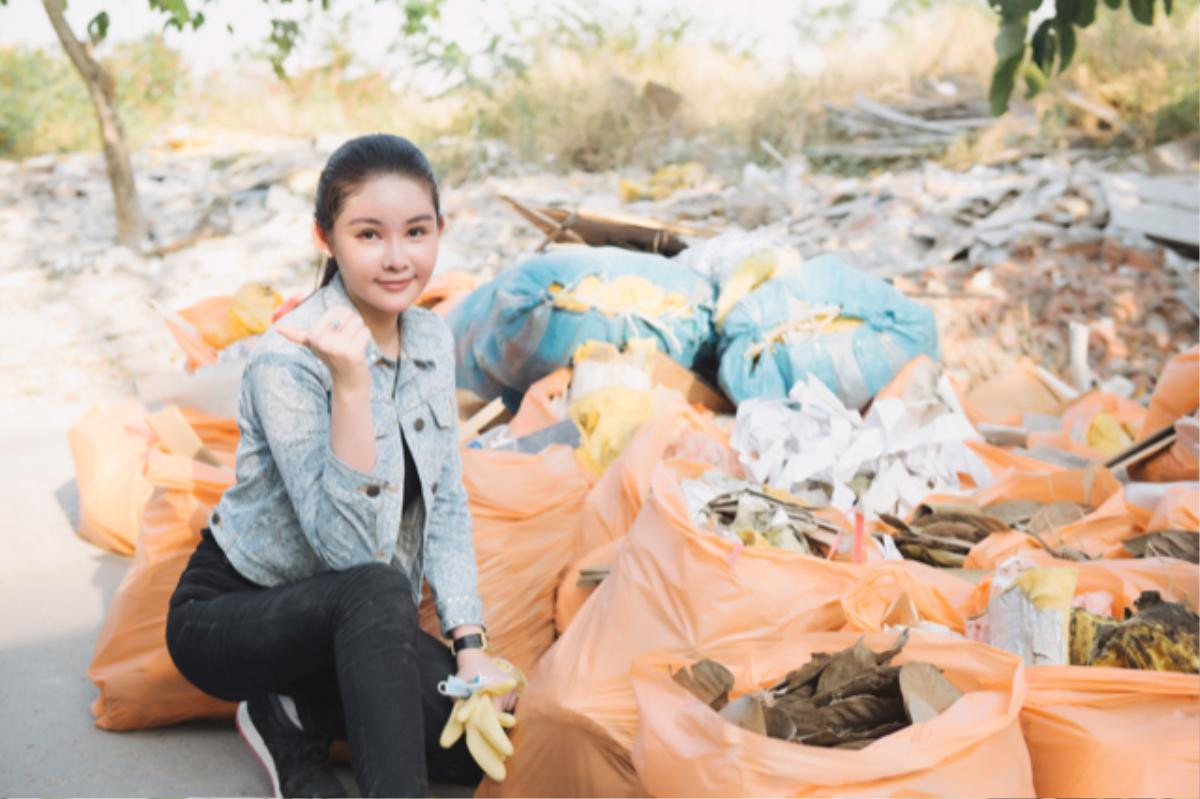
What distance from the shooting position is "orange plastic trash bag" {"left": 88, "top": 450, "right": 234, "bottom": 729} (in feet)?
6.83

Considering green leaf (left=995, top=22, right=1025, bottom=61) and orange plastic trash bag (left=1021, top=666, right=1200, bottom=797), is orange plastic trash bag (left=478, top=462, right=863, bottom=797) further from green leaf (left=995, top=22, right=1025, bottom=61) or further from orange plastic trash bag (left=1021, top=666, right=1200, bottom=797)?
green leaf (left=995, top=22, right=1025, bottom=61)

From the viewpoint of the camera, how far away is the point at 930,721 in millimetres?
1367

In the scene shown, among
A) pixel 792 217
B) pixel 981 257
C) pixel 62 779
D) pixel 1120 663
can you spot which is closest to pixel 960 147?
pixel 792 217

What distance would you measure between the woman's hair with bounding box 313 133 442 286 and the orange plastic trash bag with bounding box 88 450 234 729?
786 mm

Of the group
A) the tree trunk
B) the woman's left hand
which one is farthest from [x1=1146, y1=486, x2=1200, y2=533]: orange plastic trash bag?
the tree trunk

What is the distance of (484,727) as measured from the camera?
172 cm

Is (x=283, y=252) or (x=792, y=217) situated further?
(x=283, y=252)

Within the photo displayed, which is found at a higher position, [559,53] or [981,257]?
[559,53]

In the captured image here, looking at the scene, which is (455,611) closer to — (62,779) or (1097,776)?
(62,779)

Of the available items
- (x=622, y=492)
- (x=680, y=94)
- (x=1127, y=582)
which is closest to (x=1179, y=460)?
(x=1127, y=582)

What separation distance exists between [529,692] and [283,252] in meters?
5.98

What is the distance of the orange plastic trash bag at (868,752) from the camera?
1.31 m

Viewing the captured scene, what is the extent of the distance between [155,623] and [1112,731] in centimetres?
170

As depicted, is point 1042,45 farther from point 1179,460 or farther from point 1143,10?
point 1179,460
